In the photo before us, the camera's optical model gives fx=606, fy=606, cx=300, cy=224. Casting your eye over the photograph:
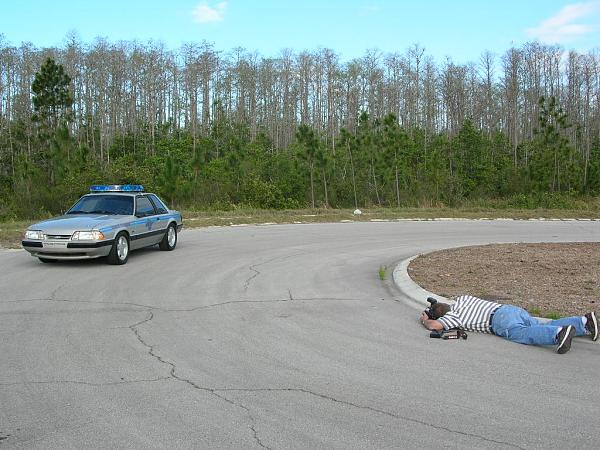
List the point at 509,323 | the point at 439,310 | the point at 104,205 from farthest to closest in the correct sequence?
the point at 104,205
the point at 439,310
the point at 509,323

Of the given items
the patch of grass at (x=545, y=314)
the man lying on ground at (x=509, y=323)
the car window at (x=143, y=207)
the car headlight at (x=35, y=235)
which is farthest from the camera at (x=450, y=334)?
the car window at (x=143, y=207)

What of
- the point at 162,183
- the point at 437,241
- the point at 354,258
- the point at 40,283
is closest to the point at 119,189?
the point at 40,283

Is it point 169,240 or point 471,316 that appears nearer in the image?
point 471,316

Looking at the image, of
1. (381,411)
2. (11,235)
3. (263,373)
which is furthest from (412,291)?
(11,235)

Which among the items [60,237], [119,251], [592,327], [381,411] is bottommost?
[381,411]

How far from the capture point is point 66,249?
11430mm

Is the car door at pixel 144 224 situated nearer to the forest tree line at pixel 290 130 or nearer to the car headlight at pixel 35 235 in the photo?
the car headlight at pixel 35 235

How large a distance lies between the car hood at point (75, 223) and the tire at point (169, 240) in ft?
6.51

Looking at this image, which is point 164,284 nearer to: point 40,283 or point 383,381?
point 40,283

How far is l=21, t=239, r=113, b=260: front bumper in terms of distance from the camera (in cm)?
1143

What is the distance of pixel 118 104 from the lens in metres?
67.8

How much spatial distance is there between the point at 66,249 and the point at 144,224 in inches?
84.6

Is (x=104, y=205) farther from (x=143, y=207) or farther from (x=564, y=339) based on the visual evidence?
(x=564, y=339)

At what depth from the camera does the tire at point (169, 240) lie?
14.5 meters
